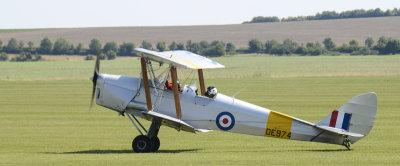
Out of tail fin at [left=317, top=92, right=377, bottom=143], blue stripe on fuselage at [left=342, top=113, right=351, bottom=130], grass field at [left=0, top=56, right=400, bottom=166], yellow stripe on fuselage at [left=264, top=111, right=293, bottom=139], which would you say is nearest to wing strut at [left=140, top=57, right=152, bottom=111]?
grass field at [left=0, top=56, right=400, bottom=166]

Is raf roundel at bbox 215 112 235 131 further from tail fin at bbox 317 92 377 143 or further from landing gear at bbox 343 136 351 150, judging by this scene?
landing gear at bbox 343 136 351 150

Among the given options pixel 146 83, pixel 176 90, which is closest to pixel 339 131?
pixel 176 90

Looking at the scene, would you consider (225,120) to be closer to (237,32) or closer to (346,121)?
(346,121)

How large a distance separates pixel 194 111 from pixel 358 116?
3.37m

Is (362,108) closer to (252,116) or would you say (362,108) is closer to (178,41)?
(252,116)

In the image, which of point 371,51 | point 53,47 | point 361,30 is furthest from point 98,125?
point 361,30

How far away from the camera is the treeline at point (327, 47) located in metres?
98.4

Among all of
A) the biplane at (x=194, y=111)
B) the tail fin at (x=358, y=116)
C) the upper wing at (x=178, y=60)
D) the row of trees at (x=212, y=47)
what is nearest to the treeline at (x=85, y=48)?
the row of trees at (x=212, y=47)

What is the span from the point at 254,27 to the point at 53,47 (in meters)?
42.2

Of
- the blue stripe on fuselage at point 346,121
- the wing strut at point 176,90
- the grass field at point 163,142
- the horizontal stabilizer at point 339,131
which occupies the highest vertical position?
the wing strut at point 176,90

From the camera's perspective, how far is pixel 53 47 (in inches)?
4456

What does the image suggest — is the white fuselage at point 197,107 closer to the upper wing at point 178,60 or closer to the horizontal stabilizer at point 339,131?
the upper wing at point 178,60

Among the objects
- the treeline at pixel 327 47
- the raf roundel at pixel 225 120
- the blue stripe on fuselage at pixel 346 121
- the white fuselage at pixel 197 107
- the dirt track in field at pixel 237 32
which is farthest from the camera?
the dirt track in field at pixel 237 32

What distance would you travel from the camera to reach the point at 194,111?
51.2ft
